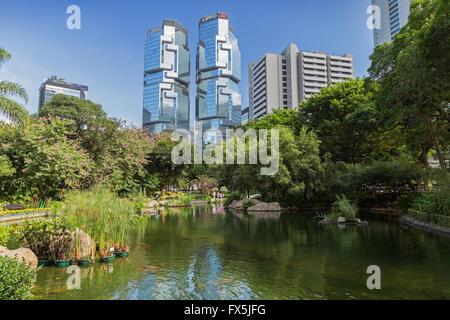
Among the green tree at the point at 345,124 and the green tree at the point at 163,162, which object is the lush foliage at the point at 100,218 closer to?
the green tree at the point at 163,162

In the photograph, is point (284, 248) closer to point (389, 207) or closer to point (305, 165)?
point (305, 165)

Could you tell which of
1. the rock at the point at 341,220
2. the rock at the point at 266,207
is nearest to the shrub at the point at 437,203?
the rock at the point at 341,220

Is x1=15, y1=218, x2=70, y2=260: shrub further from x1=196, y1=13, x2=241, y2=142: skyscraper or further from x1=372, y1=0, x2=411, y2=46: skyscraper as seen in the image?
x1=196, y1=13, x2=241, y2=142: skyscraper

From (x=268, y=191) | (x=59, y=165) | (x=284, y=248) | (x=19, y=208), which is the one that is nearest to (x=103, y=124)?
(x=59, y=165)

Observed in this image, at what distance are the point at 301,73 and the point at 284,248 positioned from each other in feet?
288

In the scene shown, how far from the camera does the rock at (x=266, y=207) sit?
2181 centimetres

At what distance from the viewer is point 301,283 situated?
520 centimetres

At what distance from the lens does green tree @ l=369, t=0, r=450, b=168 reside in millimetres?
8719

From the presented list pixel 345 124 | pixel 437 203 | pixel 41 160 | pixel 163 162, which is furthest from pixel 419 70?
pixel 163 162

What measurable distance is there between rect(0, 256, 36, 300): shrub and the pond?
0.88m

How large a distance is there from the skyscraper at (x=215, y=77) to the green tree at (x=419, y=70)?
107 m

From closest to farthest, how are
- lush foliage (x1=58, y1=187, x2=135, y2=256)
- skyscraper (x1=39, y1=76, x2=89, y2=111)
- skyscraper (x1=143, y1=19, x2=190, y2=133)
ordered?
lush foliage (x1=58, y1=187, x2=135, y2=256), skyscraper (x1=39, y1=76, x2=89, y2=111), skyscraper (x1=143, y1=19, x2=190, y2=133)

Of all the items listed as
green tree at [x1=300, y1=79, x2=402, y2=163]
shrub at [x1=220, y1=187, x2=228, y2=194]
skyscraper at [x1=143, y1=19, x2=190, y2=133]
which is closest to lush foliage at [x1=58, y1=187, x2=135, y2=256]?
green tree at [x1=300, y1=79, x2=402, y2=163]

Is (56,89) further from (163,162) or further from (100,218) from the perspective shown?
(100,218)
